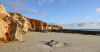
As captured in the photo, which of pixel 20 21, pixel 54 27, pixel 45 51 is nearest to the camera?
pixel 45 51

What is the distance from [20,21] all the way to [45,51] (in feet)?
16.3

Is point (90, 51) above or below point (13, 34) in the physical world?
below

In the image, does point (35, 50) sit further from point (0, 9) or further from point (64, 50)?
point (0, 9)

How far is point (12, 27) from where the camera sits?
1255 centimetres

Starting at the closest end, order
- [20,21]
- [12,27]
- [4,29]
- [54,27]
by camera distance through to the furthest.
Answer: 1. [4,29]
2. [12,27]
3. [20,21]
4. [54,27]

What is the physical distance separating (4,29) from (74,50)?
5080 mm

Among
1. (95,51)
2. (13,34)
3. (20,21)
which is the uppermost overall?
(20,21)

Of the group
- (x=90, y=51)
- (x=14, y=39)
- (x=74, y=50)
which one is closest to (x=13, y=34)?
(x=14, y=39)

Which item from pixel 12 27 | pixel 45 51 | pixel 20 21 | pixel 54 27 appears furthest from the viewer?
pixel 54 27

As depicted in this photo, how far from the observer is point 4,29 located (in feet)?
38.6

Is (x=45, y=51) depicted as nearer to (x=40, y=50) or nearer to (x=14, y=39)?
(x=40, y=50)

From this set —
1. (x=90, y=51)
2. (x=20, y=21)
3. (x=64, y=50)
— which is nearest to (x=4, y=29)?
(x=20, y=21)

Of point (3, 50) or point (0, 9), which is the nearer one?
point (3, 50)

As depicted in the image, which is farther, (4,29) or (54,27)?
(54,27)
